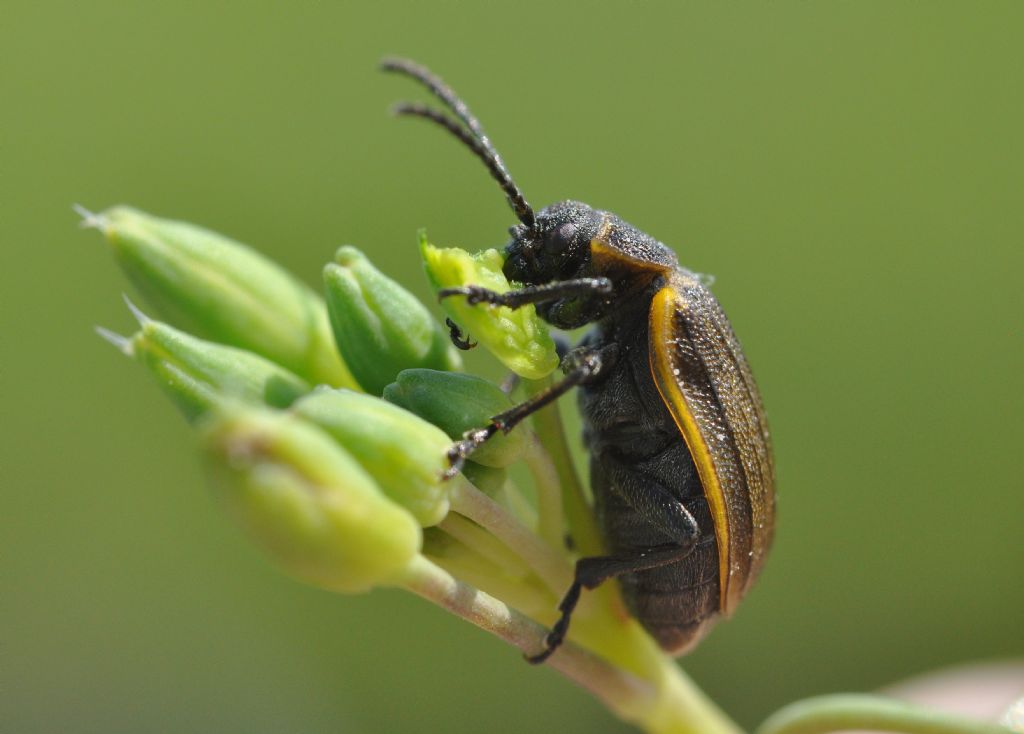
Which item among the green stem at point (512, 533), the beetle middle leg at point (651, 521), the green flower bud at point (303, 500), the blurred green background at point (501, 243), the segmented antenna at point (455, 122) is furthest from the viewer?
the blurred green background at point (501, 243)

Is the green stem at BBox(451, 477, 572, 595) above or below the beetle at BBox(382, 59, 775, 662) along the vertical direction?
below

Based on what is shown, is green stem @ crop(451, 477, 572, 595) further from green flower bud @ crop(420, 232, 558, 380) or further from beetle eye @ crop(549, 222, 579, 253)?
beetle eye @ crop(549, 222, 579, 253)

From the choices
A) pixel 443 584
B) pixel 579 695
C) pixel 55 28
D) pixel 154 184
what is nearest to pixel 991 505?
pixel 579 695

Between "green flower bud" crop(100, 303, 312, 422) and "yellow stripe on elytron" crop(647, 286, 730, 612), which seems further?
"yellow stripe on elytron" crop(647, 286, 730, 612)

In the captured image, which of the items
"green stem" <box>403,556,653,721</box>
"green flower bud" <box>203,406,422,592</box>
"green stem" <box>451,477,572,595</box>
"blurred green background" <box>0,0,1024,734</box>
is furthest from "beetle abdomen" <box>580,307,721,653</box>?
"blurred green background" <box>0,0,1024,734</box>

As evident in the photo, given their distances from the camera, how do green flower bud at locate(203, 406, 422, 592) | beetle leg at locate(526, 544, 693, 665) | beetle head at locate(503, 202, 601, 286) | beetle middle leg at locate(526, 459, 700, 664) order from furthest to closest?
1. beetle head at locate(503, 202, 601, 286)
2. beetle middle leg at locate(526, 459, 700, 664)
3. beetle leg at locate(526, 544, 693, 665)
4. green flower bud at locate(203, 406, 422, 592)

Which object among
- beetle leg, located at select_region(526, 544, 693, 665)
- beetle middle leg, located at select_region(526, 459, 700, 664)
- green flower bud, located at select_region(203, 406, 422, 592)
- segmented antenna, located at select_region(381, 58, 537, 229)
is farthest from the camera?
segmented antenna, located at select_region(381, 58, 537, 229)

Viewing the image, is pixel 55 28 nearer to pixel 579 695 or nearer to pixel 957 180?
pixel 579 695

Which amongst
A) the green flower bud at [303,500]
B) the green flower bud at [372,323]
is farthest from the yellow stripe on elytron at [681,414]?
the green flower bud at [303,500]

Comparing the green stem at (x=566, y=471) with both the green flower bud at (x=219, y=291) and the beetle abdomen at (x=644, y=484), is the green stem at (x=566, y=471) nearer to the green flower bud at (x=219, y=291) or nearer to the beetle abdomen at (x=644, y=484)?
the beetle abdomen at (x=644, y=484)
